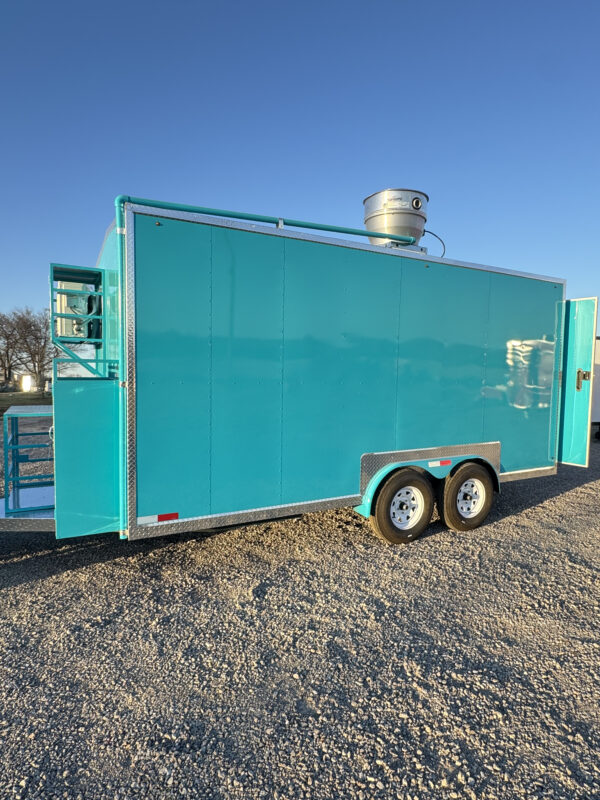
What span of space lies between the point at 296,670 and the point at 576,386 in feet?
17.3

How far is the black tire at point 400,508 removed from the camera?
5074 mm

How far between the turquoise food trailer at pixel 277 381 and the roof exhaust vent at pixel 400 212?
44cm

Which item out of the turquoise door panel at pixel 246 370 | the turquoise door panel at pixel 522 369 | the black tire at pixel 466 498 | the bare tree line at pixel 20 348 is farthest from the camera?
the bare tree line at pixel 20 348

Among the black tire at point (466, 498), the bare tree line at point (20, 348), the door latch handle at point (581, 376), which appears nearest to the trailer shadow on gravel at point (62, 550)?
the black tire at point (466, 498)

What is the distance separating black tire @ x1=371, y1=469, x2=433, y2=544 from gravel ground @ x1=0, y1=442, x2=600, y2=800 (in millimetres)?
181

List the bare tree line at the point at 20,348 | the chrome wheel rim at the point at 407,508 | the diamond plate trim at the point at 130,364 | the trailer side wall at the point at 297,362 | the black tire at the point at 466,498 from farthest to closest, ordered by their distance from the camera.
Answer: the bare tree line at the point at 20,348, the black tire at the point at 466,498, the chrome wheel rim at the point at 407,508, the trailer side wall at the point at 297,362, the diamond plate trim at the point at 130,364

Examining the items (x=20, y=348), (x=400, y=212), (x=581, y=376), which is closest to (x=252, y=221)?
(x=400, y=212)

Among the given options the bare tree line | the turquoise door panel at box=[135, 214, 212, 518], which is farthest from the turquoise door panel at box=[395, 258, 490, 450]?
the bare tree line

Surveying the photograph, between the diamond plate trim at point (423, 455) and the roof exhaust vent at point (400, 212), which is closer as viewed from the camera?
the diamond plate trim at point (423, 455)

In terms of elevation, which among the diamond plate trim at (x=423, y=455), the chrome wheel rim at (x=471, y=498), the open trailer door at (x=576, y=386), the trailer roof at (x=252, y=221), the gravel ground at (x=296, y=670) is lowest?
the gravel ground at (x=296, y=670)

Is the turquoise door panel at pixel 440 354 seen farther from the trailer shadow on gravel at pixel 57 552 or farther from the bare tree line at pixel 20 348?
the bare tree line at pixel 20 348

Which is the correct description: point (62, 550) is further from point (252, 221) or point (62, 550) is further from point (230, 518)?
point (252, 221)

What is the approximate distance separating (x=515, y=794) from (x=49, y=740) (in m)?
2.32

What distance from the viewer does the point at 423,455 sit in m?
5.30
